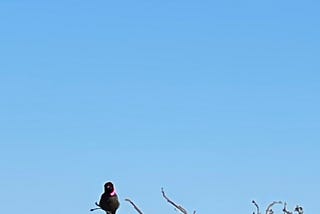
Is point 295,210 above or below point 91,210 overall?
above

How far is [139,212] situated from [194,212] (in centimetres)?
109

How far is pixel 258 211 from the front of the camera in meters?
18.9

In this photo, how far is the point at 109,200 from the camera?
1714cm

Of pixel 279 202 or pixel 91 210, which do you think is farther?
pixel 279 202

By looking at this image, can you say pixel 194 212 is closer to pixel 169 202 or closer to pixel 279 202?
pixel 169 202

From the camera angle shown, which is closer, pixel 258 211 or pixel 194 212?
pixel 194 212

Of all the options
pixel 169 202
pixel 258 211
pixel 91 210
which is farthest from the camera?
pixel 258 211

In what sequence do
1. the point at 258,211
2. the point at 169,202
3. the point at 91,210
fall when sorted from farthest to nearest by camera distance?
1. the point at 258,211
2. the point at 169,202
3. the point at 91,210

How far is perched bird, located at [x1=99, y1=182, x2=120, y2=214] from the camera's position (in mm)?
16922

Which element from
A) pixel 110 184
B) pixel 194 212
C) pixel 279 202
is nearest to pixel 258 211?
pixel 279 202

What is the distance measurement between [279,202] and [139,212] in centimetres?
327

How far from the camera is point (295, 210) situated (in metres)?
19.6

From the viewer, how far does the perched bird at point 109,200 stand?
1692 centimetres

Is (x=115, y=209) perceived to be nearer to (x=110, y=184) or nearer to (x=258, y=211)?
(x=110, y=184)
